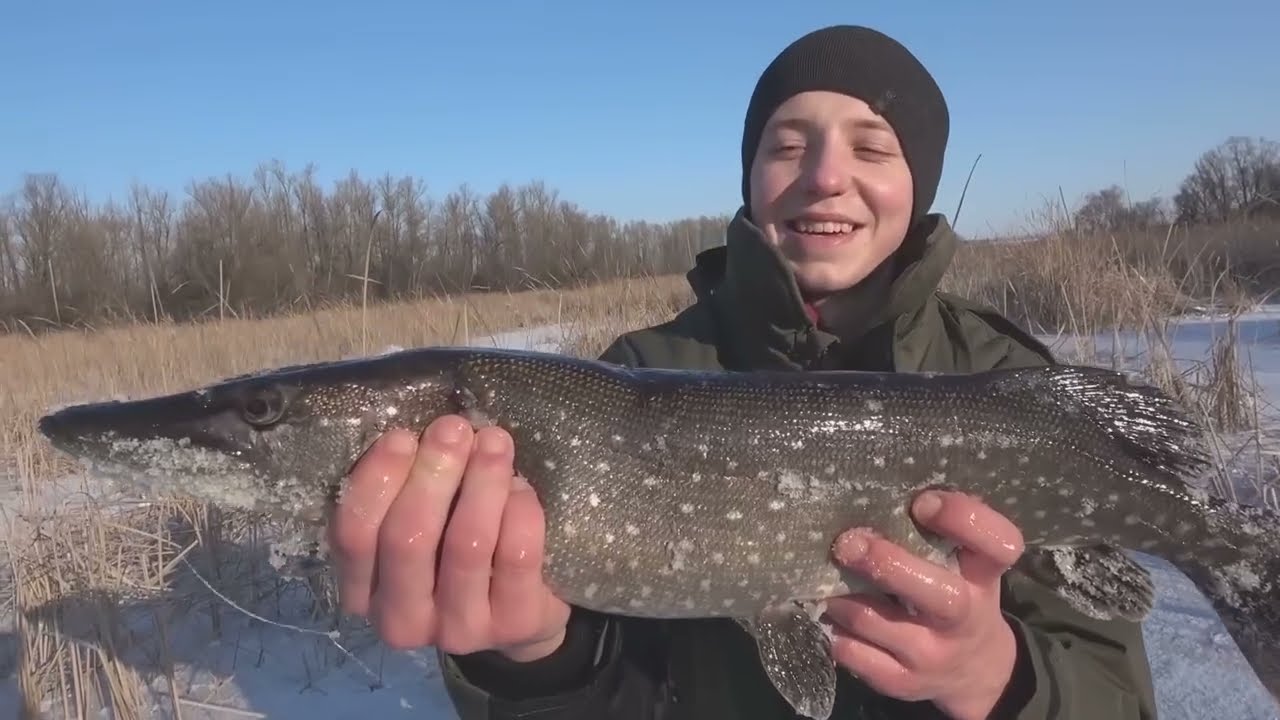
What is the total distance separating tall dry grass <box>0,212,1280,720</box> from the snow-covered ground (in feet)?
0.37

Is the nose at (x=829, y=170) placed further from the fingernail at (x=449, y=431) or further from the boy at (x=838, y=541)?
the fingernail at (x=449, y=431)

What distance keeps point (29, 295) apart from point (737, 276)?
94.4ft

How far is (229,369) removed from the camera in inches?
307

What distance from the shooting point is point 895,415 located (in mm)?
1833

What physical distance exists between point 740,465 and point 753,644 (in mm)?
527

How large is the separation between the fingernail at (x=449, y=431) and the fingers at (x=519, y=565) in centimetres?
16

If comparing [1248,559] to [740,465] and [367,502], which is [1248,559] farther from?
[367,502]

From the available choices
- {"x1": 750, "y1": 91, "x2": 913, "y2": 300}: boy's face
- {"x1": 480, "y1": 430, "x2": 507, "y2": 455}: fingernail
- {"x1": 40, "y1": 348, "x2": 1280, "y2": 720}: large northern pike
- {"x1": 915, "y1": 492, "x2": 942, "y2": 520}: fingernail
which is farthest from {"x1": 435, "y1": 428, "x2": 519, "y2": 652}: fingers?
{"x1": 750, "y1": 91, "x2": 913, "y2": 300}: boy's face

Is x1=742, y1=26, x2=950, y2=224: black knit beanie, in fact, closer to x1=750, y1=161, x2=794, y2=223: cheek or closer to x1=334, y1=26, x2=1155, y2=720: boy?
x1=334, y1=26, x2=1155, y2=720: boy

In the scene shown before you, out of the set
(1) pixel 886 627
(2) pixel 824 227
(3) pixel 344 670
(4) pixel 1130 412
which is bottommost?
(3) pixel 344 670

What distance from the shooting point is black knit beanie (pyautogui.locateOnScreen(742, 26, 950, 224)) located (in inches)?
92.2

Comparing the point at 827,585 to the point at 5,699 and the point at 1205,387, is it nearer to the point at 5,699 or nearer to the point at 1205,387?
the point at 5,699

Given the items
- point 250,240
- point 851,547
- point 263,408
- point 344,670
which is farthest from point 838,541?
point 250,240

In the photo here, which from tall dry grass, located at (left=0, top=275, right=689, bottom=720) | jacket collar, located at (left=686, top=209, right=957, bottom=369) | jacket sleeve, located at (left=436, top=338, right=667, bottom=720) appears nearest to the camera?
jacket sleeve, located at (left=436, top=338, right=667, bottom=720)
